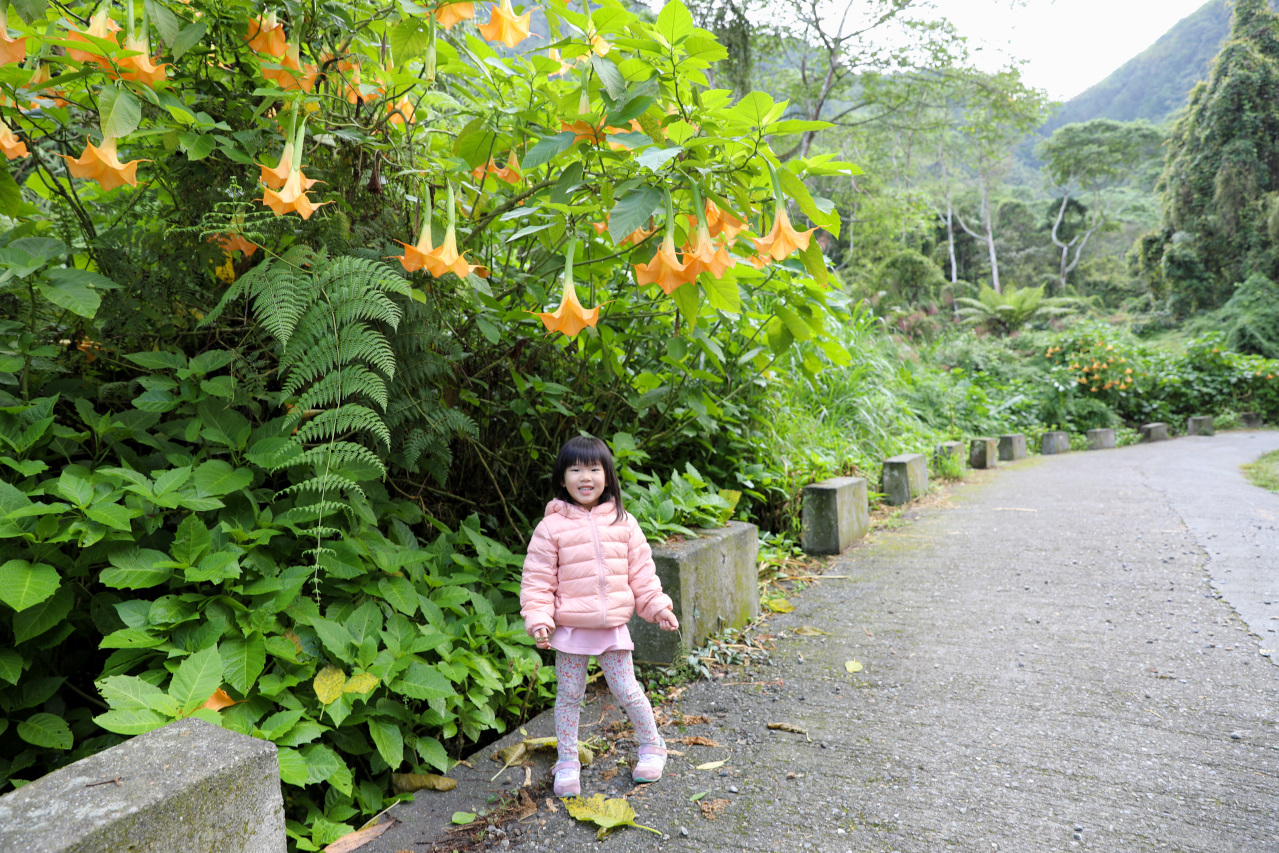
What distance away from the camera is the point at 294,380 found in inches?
62.2

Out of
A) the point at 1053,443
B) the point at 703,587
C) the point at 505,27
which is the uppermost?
the point at 505,27

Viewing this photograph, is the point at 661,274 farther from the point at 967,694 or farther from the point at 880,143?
the point at 880,143

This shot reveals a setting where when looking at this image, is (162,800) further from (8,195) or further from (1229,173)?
(1229,173)

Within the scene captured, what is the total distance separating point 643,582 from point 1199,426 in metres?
11.9

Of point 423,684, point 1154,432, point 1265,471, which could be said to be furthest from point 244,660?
point 1154,432

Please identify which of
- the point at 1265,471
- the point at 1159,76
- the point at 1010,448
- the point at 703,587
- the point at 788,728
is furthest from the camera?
the point at 1159,76

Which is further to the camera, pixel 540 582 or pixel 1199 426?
pixel 1199 426

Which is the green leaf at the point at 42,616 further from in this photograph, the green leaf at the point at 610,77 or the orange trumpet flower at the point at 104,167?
the green leaf at the point at 610,77

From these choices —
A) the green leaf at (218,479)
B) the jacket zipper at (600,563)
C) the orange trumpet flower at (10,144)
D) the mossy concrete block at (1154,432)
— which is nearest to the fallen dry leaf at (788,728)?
the jacket zipper at (600,563)

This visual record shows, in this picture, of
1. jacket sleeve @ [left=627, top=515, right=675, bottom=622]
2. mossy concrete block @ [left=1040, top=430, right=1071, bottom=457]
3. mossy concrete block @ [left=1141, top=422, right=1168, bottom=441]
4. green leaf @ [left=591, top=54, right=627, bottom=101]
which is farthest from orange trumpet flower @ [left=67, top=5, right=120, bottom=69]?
mossy concrete block @ [left=1141, top=422, right=1168, bottom=441]

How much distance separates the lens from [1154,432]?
398 inches

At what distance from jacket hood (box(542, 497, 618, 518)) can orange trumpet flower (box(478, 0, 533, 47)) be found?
126cm

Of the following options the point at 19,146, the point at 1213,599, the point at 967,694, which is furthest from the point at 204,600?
the point at 1213,599

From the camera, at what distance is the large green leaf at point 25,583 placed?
4.28 feet
